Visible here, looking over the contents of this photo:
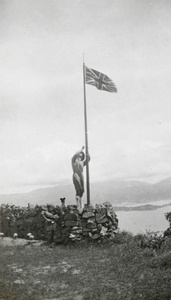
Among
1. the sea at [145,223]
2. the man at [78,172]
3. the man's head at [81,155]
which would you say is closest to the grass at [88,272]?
the sea at [145,223]

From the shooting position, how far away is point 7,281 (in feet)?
23.3

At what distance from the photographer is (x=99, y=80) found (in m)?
12.2

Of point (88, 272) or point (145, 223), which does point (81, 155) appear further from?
point (88, 272)

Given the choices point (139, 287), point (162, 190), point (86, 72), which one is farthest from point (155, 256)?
Result: point (162, 190)

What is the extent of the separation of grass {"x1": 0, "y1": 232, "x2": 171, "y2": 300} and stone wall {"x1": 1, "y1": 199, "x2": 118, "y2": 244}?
0.56 meters

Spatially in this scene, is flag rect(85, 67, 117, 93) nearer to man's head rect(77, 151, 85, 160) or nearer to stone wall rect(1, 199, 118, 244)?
man's head rect(77, 151, 85, 160)

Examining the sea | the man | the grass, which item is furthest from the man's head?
the grass

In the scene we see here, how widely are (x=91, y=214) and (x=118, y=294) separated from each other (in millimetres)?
5310

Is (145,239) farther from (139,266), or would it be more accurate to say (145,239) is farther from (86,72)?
(86,72)

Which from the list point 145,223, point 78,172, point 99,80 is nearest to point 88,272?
point 78,172

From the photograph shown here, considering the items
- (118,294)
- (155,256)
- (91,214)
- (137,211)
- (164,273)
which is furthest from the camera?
(137,211)

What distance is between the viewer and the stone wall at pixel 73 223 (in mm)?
11078

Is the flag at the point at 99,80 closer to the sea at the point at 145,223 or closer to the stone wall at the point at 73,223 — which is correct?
the stone wall at the point at 73,223

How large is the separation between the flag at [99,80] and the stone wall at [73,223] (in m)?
4.69
